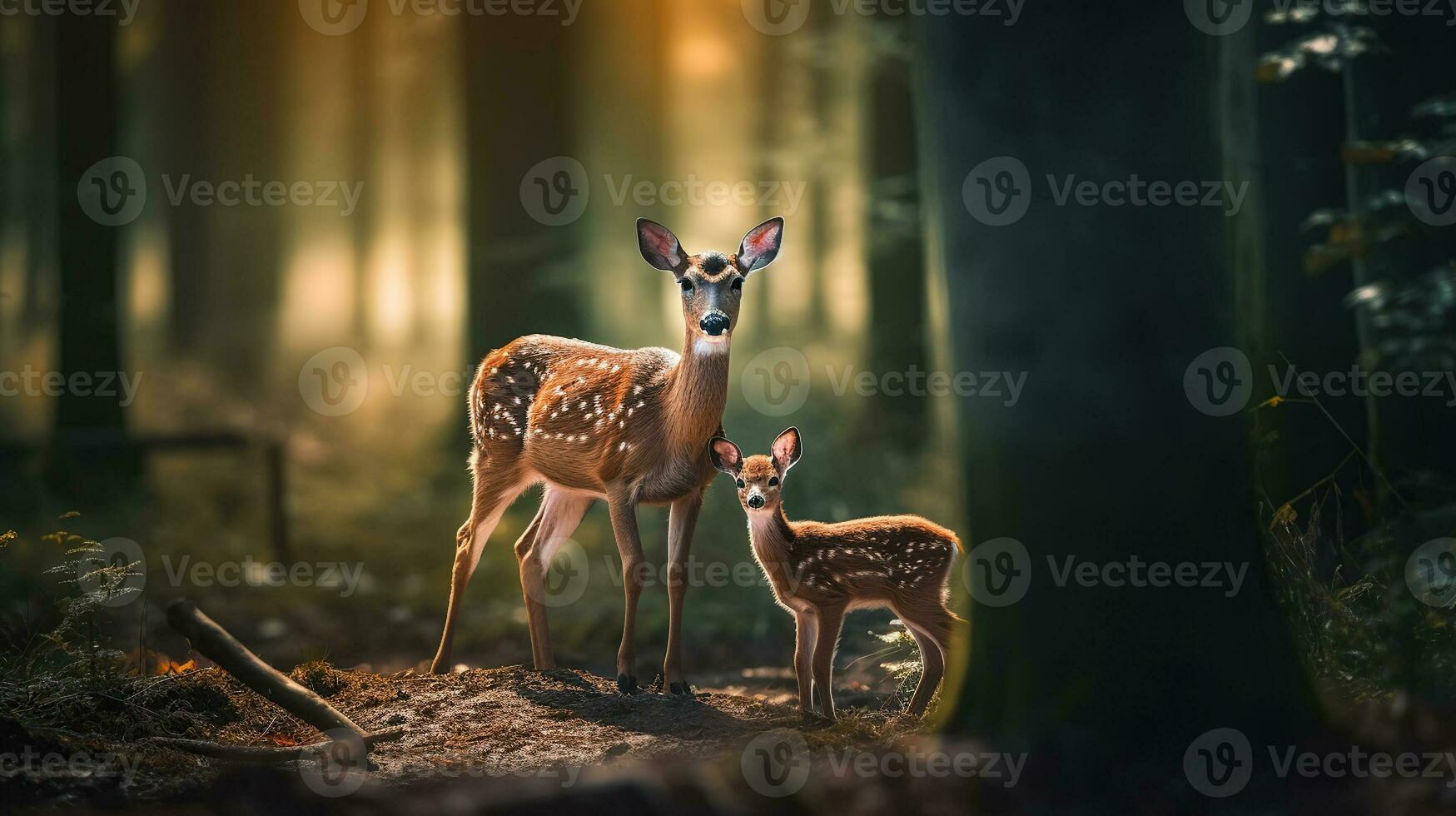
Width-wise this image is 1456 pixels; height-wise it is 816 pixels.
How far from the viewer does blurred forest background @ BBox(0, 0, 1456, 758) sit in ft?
14.4

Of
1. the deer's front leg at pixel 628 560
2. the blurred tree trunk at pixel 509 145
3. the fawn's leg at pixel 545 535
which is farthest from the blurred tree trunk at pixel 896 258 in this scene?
the deer's front leg at pixel 628 560

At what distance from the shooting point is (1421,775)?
3.90m

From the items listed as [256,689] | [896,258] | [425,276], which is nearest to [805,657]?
[256,689]

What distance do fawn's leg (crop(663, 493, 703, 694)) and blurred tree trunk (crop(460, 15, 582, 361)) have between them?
239 inches

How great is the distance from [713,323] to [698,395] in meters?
0.43

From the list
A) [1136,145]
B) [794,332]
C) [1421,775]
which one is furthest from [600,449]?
[794,332]

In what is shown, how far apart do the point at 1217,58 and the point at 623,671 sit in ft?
11.6

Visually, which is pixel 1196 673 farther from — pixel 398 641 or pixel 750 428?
pixel 750 428

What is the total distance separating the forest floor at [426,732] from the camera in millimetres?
4117

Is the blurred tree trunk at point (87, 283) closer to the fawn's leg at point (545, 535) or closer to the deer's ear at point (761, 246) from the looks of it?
the fawn's leg at point (545, 535)

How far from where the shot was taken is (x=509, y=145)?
11.7 metres

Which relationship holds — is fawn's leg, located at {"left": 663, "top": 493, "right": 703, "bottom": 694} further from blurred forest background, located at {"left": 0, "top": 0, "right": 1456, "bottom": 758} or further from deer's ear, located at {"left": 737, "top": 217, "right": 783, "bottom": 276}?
blurred forest background, located at {"left": 0, "top": 0, "right": 1456, "bottom": 758}

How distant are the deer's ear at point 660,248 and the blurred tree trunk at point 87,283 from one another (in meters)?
7.74

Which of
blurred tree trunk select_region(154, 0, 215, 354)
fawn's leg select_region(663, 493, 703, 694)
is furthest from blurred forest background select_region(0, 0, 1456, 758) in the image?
fawn's leg select_region(663, 493, 703, 694)
